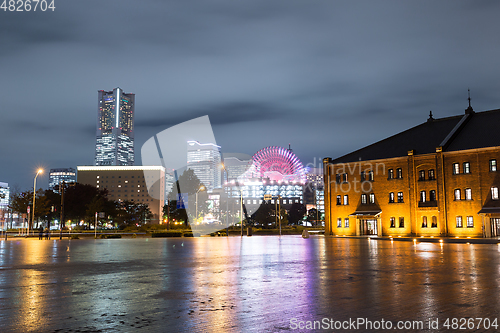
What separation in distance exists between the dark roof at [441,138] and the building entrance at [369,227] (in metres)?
8.83

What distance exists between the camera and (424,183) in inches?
2169

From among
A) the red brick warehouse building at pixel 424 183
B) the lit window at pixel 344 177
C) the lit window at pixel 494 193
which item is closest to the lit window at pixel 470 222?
the red brick warehouse building at pixel 424 183

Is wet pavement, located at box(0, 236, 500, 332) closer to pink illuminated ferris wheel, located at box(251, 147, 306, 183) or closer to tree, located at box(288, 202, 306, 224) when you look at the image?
pink illuminated ferris wheel, located at box(251, 147, 306, 183)

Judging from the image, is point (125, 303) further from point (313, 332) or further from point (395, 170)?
point (395, 170)

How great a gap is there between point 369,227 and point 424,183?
9.77 metres

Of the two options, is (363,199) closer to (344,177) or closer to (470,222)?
(344,177)

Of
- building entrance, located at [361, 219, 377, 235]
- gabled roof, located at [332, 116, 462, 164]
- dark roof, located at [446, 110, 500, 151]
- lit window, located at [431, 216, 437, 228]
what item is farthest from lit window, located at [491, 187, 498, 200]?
building entrance, located at [361, 219, 377, 235]

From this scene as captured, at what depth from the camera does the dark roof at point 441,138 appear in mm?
52625

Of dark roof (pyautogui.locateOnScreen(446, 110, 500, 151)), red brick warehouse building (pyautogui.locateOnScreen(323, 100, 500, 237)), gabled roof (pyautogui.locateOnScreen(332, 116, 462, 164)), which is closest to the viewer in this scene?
red brick warehouse building (pyautogui.locateOnScreen(323, 100, 500, 237))

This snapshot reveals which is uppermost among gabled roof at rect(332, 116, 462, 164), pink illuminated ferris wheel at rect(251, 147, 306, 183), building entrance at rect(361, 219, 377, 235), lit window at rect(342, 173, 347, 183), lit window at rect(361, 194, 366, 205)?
pink illuminated ferris wheel at rect(251, 147, 306, 183)

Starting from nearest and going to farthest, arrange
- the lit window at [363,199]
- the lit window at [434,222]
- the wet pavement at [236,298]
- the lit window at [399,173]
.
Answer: the wet pavement at [236,298], the lit window at [434,222], the lit window at [399,173], the lit window at [363,199]

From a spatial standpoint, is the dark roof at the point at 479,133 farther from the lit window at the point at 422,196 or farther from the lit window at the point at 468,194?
the lit window at the point at 422,196

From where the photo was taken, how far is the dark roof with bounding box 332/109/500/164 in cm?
5262

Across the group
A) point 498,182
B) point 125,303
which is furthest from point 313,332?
point 498,182
